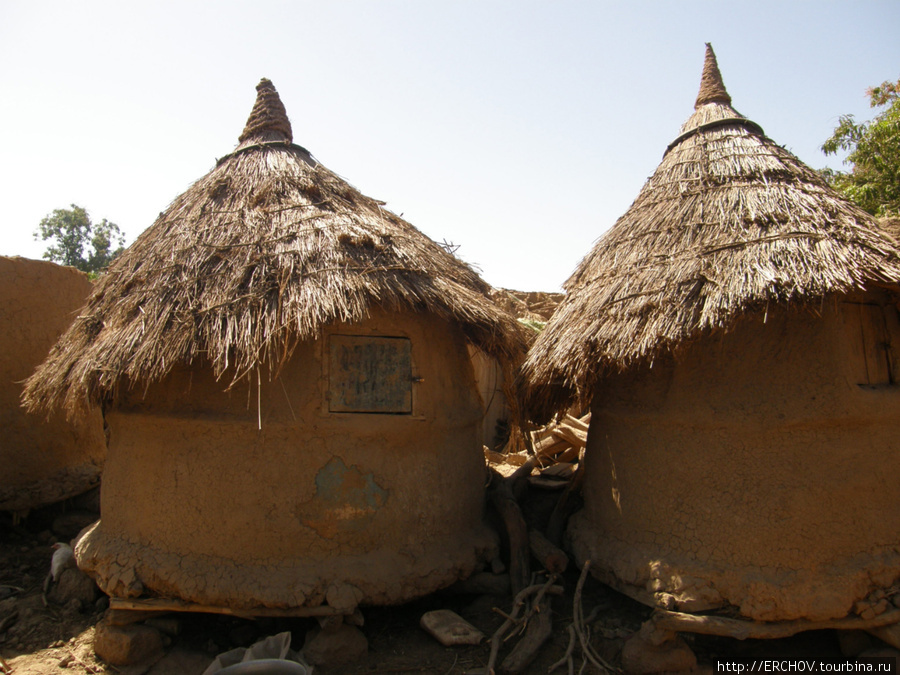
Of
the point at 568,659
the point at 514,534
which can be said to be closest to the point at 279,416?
the point at 514,534

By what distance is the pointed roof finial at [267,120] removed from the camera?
17.7 feet

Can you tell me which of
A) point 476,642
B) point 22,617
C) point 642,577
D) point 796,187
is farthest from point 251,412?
point 796,187

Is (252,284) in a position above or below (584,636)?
above

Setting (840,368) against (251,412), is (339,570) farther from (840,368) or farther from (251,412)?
(840,368)

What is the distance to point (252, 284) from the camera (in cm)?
364

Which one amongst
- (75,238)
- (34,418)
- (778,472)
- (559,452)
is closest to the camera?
(778,472)

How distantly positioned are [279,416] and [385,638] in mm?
1549

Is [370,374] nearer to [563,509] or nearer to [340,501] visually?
[340,501]

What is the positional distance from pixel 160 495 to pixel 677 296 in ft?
10.9

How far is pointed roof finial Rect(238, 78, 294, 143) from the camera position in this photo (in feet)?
17.7

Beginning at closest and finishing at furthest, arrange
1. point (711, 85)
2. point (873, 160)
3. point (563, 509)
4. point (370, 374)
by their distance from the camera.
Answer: point (370, 374), point (563, 509), point (711, 85), point (873, 160)

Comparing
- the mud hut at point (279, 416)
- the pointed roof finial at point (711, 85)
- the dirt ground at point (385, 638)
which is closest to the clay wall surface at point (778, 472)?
the dirt ground at point (385, 638)

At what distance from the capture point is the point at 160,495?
361cm

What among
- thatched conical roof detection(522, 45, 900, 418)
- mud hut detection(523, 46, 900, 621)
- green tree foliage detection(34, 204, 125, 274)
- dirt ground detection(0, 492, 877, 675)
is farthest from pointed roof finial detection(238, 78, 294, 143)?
green tree foliage detection(34, 204, 125, 274)
